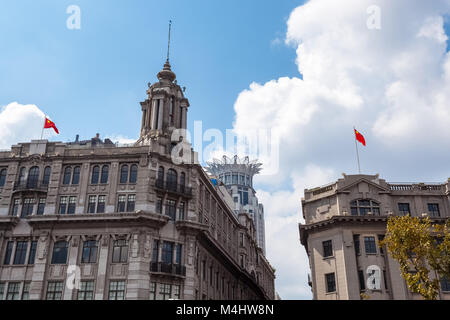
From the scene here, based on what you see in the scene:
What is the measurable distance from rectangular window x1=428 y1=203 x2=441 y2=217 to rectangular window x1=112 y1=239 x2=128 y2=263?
105 feet

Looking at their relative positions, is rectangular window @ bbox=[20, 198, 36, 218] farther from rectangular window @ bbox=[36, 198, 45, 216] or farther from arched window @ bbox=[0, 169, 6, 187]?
arched window @ bbox=[0, 169, 6, 187]

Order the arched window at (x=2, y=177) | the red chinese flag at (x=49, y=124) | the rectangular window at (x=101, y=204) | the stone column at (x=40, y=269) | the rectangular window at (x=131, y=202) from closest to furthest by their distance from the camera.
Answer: the stone column at (x=40, y=269) < the rectangular window at (x=131, y=202) < the rectangular window at (x=101, y=204) < the arched window at (x=2, y=177) < the red chinese flag at (x=49, y=124)

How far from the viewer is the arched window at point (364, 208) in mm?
48094

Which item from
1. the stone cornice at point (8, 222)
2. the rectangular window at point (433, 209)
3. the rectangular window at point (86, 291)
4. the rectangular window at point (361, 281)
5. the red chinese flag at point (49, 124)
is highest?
the red chinese flag at point (49, 124)

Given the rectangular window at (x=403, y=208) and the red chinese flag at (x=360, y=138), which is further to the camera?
the red chinese flag at (x=360, y=138)

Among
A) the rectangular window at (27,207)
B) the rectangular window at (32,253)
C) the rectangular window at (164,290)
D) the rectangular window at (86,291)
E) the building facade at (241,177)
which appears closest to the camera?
the rectangular window at (86,291)

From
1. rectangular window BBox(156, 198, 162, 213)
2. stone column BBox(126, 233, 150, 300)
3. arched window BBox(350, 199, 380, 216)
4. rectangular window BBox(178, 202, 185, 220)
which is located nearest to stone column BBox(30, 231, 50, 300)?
stone column BBox(126, 233, 150, 300)

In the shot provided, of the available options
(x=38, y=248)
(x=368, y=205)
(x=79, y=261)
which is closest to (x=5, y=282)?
(x=38, y=248)

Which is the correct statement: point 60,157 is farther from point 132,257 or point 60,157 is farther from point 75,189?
point 132,257

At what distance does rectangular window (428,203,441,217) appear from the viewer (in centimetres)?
4814

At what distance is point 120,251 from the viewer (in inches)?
1772

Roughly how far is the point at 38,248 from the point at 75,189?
280 inches

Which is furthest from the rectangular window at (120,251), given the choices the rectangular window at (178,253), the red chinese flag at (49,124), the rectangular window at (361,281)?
the rectangular window at (361,281)

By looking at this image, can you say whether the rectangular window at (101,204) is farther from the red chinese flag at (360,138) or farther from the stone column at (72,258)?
the red chinese flag at (360,138)
